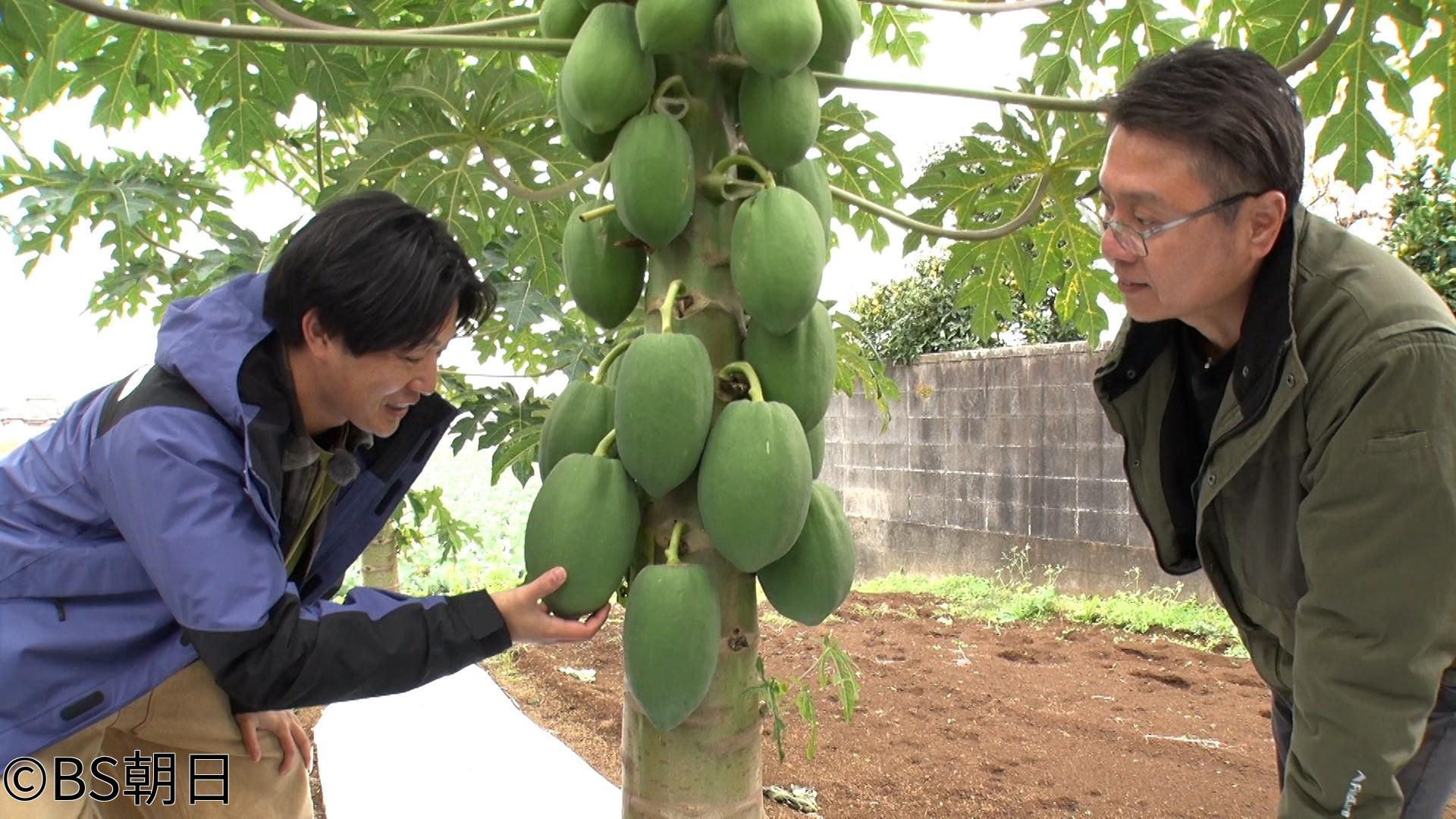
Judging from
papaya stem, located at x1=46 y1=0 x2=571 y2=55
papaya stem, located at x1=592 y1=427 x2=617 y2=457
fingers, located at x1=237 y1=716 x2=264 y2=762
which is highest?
papaya stem, located at x1=46 y1=0 x2=571 y2=55

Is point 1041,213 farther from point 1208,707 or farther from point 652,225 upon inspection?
point 1208,707

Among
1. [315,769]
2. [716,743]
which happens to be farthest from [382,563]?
[716,743]

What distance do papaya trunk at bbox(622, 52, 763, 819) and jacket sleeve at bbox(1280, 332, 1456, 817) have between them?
739 mm

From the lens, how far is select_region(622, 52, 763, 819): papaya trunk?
1365mm

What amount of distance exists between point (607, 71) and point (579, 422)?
1.58ft

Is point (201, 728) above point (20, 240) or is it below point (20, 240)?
below

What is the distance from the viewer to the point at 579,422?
1.48 metres

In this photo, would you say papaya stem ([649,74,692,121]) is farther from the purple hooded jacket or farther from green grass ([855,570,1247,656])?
green grass ([855,570,1247,656])

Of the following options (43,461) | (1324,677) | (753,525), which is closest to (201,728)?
(43,461)

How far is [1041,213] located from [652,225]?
5.72 ft

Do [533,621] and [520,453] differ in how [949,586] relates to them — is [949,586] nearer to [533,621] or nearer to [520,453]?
[520,453]

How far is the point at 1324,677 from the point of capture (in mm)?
1334

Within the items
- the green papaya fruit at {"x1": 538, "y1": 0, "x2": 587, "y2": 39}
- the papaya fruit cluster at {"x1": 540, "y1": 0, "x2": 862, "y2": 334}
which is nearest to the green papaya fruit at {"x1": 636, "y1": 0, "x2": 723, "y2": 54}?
the papaya fruit cluster at {"x1": 540, "y1": 0, "x2": 862, "y2": 334}

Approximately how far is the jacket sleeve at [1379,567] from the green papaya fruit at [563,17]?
1.18 meters
